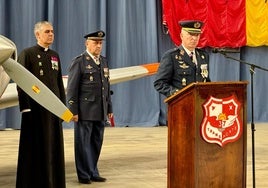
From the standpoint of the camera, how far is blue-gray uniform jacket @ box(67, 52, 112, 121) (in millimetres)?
4836

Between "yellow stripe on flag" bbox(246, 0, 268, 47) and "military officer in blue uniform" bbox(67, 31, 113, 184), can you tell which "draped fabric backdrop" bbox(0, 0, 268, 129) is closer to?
"yellow stripe on flag" bbox(246, 0, 268, 47)

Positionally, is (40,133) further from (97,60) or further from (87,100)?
(97,60)

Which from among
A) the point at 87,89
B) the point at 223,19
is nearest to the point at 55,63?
the point at 87,89

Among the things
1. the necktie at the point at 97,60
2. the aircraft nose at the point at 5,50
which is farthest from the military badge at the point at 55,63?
the necktie at the point at 97,60

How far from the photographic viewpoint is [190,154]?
3.21 m

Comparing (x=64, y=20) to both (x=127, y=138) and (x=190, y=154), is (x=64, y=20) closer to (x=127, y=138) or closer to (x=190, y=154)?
(x=127, y=138)

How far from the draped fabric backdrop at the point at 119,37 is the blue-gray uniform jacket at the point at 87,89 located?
5.34m

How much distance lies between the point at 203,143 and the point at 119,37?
7.57 metres

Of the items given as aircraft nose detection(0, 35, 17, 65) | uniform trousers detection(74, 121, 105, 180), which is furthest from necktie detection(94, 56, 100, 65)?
aircraft nose detection(0, 35, 17, 65)

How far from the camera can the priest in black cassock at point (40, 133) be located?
4.00m

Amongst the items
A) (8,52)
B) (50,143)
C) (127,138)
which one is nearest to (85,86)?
(50,143)

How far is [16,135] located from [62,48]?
223cm

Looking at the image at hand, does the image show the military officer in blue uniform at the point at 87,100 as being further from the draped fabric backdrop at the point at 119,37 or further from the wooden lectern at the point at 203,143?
the draped fabric backdrop at the point at 119,37

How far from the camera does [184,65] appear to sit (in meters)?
4.09
